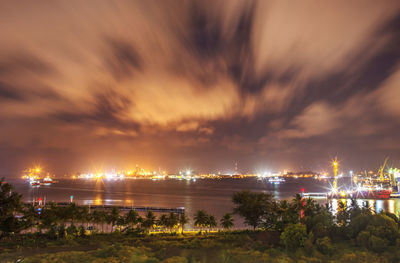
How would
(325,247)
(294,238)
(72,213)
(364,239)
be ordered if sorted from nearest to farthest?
(325,247), (364,239), (294,238), (72,213)

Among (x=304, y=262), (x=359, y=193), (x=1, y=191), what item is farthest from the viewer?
(x=359, y=193)

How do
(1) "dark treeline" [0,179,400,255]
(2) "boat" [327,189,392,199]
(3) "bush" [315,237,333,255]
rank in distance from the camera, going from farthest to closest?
(2) "boat" [327,189,392,199] < (1) "dark treeline" [0,179,400,255] < (3) "bush" [315,237,333,255]

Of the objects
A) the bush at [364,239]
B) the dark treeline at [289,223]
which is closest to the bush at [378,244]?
the dark treeline at [289,223]

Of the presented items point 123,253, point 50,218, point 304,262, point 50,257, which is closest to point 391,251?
point 304,262

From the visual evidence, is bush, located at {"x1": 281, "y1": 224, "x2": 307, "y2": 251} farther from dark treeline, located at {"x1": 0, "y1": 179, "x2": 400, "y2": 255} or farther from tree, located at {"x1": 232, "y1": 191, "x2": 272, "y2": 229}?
tree, located at {"x1": 232, "y1": 191, "x2": 272, "y2": 229}

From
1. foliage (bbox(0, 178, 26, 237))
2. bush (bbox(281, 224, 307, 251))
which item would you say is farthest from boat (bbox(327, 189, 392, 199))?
foliage (bbox(0, 178, 26, 237))

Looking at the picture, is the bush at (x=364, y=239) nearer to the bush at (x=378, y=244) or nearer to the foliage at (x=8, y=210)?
the bush at (x=378, y=244)

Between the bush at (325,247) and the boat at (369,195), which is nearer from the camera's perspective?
the bush at (325,247)

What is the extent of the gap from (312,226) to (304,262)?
34.2 ft

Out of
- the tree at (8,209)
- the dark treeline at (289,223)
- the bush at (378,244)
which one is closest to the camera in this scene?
the bush at (378,244)

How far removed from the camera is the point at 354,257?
30.9ft

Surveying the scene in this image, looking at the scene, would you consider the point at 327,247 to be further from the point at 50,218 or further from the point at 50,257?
the point at 50,218

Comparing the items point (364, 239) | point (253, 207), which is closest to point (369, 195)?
point (253, 207)

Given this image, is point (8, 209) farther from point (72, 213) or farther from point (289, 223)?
point (289, 223)
